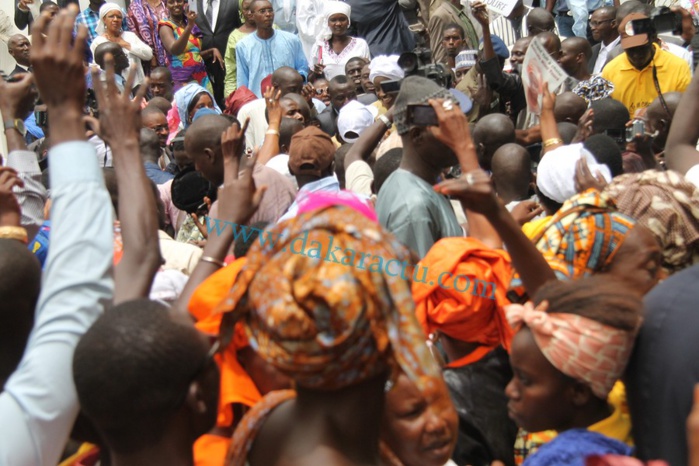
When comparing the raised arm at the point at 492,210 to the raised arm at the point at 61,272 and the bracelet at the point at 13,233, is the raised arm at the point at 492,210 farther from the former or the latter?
the bracelet at the point at 13,233

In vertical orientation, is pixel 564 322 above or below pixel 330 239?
below

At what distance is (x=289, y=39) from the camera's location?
11008 millimetres

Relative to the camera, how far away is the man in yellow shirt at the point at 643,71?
7.55 m

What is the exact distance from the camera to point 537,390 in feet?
8.23

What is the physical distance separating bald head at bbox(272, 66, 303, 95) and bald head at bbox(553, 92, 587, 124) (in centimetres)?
309

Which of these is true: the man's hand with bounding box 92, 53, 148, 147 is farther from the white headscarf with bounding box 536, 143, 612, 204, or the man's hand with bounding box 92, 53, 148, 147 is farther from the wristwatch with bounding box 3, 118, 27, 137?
the white headscarf with bounding box 536, 143, 612, 204

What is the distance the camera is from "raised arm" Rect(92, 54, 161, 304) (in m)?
2.49

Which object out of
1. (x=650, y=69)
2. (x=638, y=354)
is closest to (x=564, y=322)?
(x=638, y=354)

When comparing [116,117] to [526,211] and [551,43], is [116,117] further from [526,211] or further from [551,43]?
[551,43]

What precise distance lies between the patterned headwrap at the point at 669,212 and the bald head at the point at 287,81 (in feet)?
19.7

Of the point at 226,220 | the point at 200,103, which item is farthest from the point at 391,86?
the point at 200,103

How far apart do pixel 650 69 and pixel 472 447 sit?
5375 mm

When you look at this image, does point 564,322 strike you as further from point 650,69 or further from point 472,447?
point 650,69

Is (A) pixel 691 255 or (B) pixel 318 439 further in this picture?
(A) pixel 691 255
